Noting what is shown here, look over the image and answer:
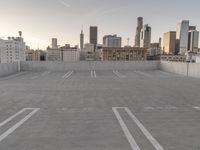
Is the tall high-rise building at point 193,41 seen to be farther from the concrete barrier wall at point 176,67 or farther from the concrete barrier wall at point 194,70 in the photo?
the concrete barrier wall at point 194,70

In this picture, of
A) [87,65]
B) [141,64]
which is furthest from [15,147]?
[141,64]

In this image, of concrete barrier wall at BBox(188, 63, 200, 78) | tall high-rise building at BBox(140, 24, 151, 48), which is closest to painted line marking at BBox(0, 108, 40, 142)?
concrete barrier wall at BBox(188, 63, 200, 78)

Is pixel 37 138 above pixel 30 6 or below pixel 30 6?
below

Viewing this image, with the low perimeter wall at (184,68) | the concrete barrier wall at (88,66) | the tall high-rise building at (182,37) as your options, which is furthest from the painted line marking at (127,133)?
the tall high-rise building at (182,37)

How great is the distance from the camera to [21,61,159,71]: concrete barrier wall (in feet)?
81.8

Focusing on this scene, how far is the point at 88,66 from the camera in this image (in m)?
26.2

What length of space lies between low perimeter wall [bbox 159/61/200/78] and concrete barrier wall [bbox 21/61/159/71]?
3.21m

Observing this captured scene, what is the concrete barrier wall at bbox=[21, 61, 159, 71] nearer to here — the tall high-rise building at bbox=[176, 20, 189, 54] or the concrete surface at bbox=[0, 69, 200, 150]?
the concrete surface at bbox=[0, 69, 200, 150]

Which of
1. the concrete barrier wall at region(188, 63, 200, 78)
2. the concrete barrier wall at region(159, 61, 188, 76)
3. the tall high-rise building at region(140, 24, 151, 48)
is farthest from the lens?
the tall high-rise building at region(140, 24, 151, 48)

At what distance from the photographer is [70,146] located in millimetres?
3469

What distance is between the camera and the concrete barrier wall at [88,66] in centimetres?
2494

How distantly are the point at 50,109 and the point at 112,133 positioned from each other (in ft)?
9.86

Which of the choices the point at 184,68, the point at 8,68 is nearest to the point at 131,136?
the point at 184,68

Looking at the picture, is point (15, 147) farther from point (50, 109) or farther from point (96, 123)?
point (50, 109)
